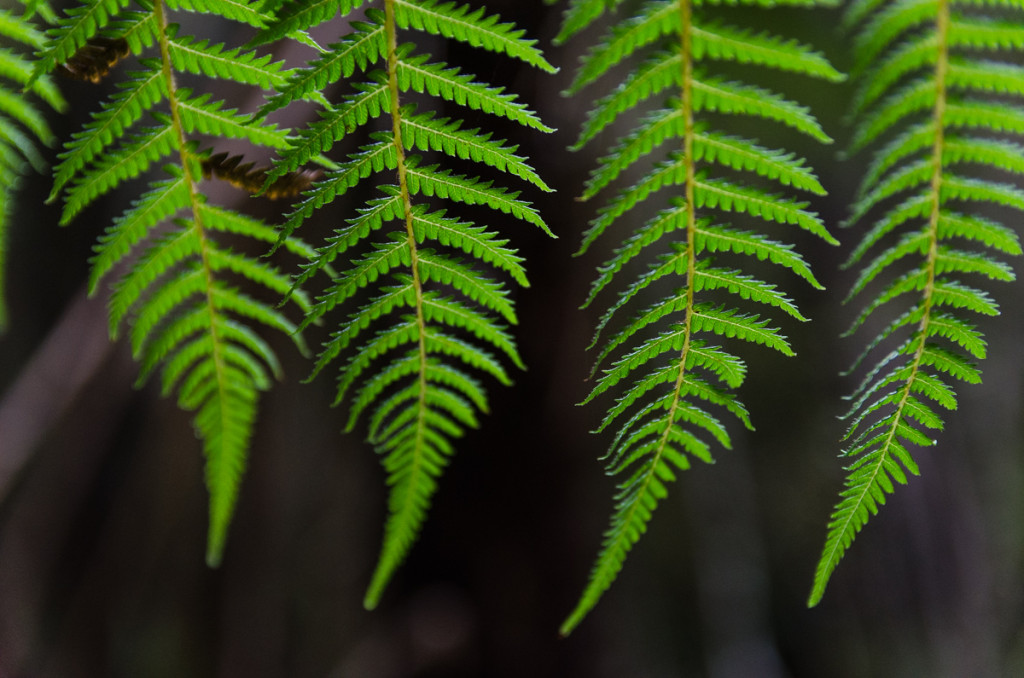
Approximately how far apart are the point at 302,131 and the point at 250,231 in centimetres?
20

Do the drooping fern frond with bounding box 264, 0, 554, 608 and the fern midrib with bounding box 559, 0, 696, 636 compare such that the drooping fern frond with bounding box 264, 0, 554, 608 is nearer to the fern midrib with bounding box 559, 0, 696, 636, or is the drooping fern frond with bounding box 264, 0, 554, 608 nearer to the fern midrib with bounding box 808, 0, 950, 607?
the fern midrib with bounding box 559, 0, 696, 636

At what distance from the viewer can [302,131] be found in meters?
0.56

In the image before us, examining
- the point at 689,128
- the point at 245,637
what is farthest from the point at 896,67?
the point at 245,637

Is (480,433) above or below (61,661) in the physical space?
above

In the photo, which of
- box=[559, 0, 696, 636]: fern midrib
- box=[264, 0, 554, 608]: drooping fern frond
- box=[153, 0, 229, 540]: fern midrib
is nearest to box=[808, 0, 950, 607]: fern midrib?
box=[559, 0, 696, 636]: fern midrib

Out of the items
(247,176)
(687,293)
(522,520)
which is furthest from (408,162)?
(522,520)

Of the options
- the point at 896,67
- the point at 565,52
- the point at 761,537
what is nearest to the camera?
the point at 896,67

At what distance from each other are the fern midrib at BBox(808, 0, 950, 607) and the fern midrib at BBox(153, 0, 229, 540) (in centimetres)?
66

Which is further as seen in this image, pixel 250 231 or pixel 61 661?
pixel 61 661

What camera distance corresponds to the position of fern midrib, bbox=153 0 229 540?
59 centimetres

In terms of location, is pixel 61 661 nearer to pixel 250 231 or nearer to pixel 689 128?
pixel 250 231

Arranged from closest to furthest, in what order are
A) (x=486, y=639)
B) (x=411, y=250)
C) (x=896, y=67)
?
(x=896, y=67) < (x=411, y=250) < (x=486, y=639)

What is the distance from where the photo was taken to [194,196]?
2.21ft

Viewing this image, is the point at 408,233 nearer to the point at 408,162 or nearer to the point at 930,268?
the point at 408,162
